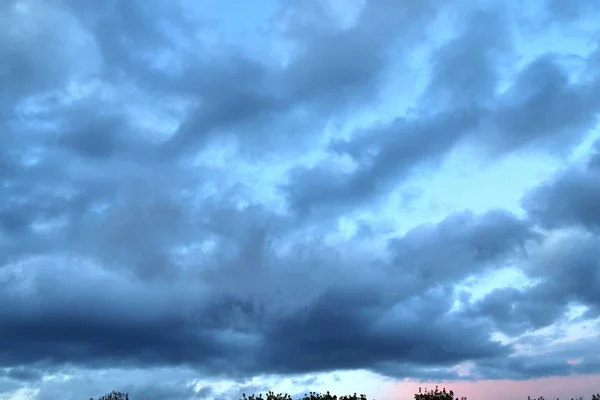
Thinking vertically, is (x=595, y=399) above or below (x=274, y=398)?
below

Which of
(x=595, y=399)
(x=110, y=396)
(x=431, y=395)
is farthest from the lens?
(x=595, y=399)

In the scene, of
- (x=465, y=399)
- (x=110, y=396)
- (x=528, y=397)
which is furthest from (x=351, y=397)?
(x=528, y=397)

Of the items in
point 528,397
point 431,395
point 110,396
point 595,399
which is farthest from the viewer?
point 528,397

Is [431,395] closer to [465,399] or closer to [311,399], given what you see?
[465,399]

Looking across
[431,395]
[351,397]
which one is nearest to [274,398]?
[351,397]

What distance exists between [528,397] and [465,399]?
50.7m

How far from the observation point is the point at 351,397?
80.7 metres

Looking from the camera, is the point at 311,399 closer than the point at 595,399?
Yes

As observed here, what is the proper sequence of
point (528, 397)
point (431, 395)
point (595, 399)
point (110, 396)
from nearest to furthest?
point (431, 395) → point (110, 396) → point (595, 399) → point (528, 397)

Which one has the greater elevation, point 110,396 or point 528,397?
point 110,396

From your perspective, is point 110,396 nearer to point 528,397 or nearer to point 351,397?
point 351,397

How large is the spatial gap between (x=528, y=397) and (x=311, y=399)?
2598 inches

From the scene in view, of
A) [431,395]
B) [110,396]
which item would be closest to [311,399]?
[431,395]

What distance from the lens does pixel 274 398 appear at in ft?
255
